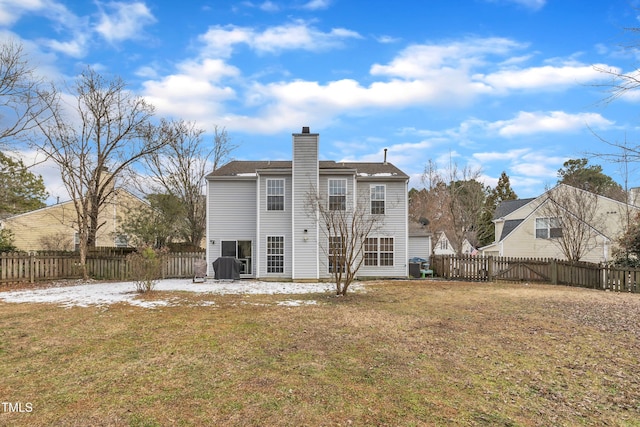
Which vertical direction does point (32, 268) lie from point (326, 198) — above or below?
below

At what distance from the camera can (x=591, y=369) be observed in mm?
5328

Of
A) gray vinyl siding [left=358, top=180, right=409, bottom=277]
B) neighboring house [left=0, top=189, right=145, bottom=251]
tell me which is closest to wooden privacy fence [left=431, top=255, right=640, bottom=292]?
gray vinyl siding [left=358, top=180, right=409, bottom=277]

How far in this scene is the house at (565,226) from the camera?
68.3ft

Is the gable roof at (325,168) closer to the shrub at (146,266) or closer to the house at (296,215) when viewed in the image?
the house at (296,215)

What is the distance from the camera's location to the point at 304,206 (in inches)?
691

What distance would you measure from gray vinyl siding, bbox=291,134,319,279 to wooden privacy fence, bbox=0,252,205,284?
5.61 meters

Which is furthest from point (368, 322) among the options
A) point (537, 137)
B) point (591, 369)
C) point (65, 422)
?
point (537, 137)

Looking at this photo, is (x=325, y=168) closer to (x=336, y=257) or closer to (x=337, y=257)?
(x=337, y=257)

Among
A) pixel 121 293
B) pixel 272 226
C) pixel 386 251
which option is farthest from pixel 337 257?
pixel 121 293

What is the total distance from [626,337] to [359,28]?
1225 cm

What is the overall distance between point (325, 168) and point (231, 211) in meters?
5.51

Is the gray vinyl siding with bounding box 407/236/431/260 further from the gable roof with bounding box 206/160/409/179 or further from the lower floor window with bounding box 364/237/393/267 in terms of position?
the gable roof with bounding box 206/160/409/179

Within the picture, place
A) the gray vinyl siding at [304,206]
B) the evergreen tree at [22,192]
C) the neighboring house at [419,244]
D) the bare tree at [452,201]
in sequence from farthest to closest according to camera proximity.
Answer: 1. the bare tree at [452,201]
2. the evergreen tree at [22,192]
3. the neighboring house at [419,244]
4. the gray vinyl siding at [304,206]

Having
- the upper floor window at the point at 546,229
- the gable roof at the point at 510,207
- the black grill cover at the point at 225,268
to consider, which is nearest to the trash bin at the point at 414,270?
the black grill cover at the point at 225,268
